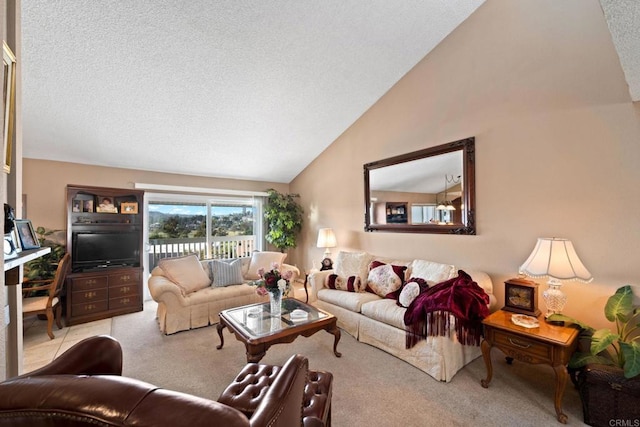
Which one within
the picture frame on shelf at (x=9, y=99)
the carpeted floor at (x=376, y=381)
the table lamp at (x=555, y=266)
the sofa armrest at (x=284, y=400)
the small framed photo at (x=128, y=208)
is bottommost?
the carpeted floor at (x=376, y=381)

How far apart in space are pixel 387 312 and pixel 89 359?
2.43 m

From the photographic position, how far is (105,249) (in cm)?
379

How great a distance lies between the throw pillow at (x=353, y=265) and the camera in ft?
12.0

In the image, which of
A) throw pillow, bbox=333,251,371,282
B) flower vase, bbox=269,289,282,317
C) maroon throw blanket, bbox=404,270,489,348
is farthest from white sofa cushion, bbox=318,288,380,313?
flower vase, bbox=269,289,282,317

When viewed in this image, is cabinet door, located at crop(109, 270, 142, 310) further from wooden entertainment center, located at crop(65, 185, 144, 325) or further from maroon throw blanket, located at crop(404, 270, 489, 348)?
maroon throw blanket, located at crop(404, 270, 489, 348)

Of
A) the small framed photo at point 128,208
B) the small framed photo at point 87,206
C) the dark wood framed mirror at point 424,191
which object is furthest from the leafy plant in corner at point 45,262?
the dark wood framed mirror at point 424,191

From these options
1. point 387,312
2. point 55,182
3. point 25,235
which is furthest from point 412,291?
point 55,182

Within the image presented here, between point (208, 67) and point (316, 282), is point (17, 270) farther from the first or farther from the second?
point (316, 282)

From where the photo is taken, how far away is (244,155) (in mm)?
4543

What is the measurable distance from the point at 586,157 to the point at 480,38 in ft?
5.42

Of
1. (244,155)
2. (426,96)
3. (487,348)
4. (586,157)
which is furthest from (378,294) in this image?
(244,155)

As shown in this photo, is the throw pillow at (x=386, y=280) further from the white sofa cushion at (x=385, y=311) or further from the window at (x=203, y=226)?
the window at (x=203, y=226)

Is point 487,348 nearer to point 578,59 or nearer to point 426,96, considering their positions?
point 578,59

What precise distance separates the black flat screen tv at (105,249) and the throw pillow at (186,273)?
33.1 inches
